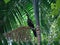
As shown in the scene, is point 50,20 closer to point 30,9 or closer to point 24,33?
point 30,9

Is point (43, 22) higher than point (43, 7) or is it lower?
lower

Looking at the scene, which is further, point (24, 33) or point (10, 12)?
point (10, 12)

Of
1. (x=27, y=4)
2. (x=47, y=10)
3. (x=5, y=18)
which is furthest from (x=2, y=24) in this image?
(x=47, y=10)

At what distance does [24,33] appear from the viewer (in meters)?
2.32

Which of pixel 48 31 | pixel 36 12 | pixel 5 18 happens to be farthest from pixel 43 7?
pixel 36 12

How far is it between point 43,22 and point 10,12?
546mm

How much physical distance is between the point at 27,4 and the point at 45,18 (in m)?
0.39

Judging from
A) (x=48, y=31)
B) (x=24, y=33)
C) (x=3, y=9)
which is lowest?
(x=48, y=31)

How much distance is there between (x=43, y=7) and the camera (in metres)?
3.45

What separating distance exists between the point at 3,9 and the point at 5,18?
0.47 ft

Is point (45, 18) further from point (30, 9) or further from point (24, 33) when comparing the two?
point (24, 33)

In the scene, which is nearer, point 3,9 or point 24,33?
point 24,33

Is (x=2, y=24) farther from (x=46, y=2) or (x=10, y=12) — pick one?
(x=46, y=2)

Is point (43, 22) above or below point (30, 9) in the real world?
below
